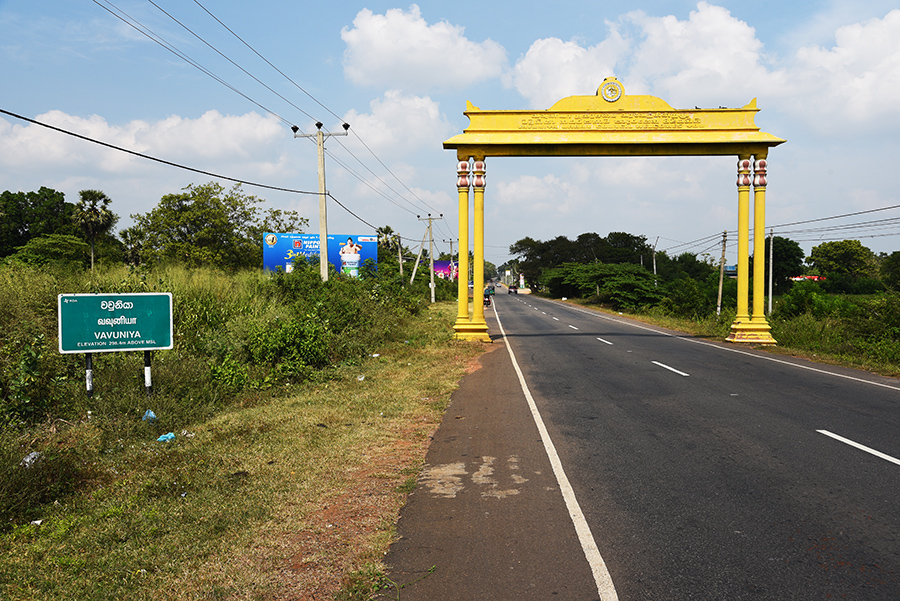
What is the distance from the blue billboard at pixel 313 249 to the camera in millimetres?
50125

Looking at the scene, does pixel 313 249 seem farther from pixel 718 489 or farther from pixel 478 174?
pixel 718 489

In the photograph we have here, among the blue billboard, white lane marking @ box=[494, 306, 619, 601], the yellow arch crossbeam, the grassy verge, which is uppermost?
the yellow arch crossbeam

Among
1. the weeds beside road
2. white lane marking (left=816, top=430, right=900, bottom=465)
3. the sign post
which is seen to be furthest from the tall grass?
white lane marking (left=816, top=430, right=900, bottom=465)

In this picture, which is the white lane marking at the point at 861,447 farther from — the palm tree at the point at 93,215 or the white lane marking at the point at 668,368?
the palm tree at the point at 93,215

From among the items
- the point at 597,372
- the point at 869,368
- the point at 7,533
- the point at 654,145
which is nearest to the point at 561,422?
the point at 597,372

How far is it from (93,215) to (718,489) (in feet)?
193

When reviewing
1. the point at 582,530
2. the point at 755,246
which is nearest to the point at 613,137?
the point at 755,246

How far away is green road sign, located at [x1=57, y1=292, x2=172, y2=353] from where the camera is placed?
7.78 metres

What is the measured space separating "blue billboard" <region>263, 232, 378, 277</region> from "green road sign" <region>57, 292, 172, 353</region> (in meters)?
39.5

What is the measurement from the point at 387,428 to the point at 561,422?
2.46 m

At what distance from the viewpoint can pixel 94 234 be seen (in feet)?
177

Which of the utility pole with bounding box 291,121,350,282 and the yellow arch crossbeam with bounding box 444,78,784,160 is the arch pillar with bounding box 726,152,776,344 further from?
the utility pole with bounding box 291,121,350,282

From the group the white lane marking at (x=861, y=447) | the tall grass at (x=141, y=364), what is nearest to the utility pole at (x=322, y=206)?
the tall grass at (x=141, y=364)

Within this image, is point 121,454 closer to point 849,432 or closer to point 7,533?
point 7,533
